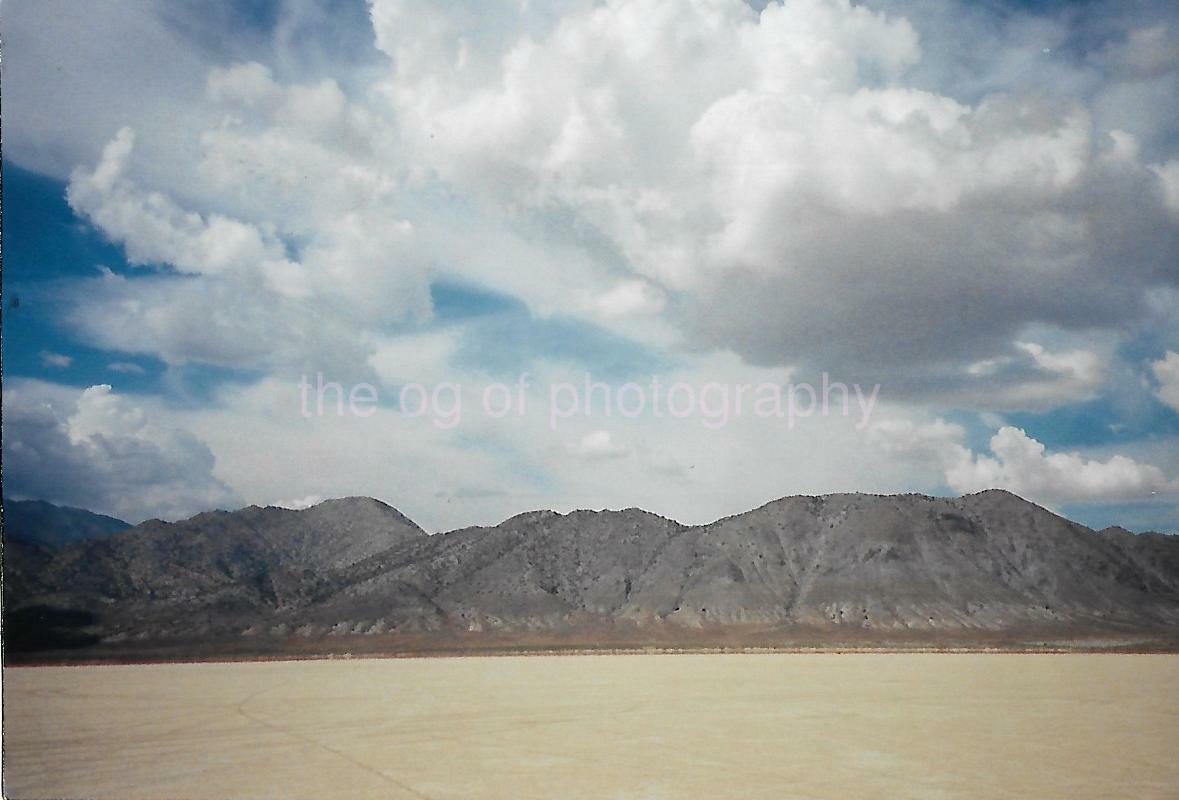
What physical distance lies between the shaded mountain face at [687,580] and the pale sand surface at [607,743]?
103 m

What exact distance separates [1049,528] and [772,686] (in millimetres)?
147039

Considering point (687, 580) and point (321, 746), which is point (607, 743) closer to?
point (321, 746)

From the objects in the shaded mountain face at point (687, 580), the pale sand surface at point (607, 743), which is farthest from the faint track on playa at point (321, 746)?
the shaded mountain face at point (687, 580)

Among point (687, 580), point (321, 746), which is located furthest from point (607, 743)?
point (687, 580)

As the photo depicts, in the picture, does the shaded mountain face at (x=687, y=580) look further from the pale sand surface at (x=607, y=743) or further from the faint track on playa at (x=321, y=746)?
the faint track on playa at (x=321, y=746)

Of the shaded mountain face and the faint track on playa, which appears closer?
the faint track on playa

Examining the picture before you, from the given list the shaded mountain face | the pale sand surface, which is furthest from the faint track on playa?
the shaded mountain face

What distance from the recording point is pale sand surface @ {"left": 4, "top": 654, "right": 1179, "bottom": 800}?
16.9 meters

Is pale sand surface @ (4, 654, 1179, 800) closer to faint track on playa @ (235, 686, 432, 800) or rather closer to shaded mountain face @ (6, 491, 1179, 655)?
faint track on playa @ (235, 686, 432, 800)

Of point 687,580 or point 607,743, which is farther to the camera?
point 687,580

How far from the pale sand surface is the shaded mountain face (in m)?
103

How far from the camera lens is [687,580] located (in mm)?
162625

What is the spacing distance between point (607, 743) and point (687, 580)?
143 metres

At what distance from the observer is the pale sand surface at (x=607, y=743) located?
1692cm
